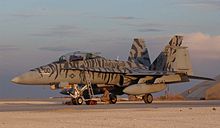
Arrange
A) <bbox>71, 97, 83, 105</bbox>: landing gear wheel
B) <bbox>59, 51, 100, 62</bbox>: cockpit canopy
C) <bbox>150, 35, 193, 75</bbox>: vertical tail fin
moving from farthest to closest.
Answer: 1. <bbox>150, 35, 193, 75</bbox>: vertical tail fin
2. <bbox>59, 51, 100, 62</bbox>: cockpit canopy
3. <bbox>71, 97, 83, 105</bbox>: landing gear wheel

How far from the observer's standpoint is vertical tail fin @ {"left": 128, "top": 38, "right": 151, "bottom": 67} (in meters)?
45.8

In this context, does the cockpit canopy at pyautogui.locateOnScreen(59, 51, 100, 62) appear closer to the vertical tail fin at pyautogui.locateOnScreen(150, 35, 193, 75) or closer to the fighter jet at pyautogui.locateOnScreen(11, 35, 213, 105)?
the fighter jet at pyautogui.locateOnScreen(11, 35, 213, 105)

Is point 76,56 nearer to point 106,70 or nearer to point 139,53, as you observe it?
point 106,70

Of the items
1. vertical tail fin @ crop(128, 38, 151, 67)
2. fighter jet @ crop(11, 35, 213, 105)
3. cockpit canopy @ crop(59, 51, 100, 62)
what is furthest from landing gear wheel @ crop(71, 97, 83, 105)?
vertical tail fin @ crop(128, 38, 151, 67)

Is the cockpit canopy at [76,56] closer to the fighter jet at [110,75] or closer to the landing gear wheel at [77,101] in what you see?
the fighter jet at [110,75]

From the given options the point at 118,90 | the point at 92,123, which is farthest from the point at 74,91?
the point at 92,123

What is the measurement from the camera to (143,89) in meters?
40.3

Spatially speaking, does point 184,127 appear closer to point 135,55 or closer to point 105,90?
point 105,90

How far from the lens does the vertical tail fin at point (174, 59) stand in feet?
142

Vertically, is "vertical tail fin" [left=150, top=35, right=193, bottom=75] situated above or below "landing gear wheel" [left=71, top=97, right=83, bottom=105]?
above

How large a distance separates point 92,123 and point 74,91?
2150 cm

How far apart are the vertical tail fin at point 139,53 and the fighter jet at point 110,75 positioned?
1.18ft

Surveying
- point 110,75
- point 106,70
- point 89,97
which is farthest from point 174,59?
point 89,97

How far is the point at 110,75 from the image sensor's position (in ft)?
133
